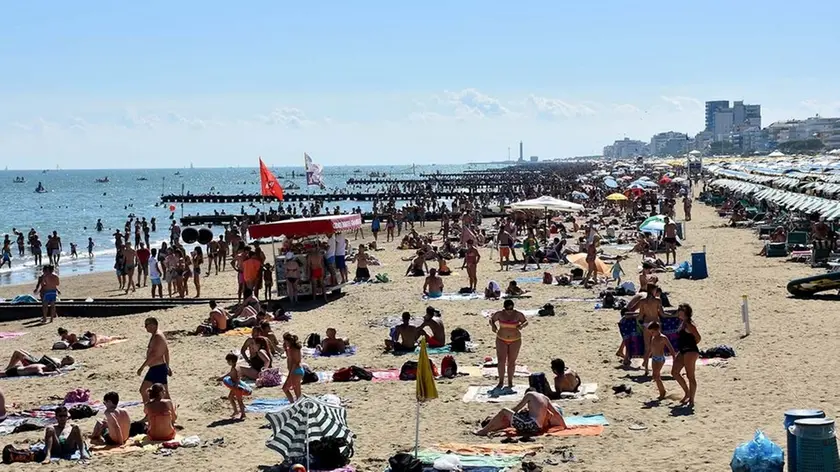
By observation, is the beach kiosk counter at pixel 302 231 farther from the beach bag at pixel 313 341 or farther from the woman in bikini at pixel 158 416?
the woman in bikini at pixel 158 416

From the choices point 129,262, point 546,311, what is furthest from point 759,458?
point 129,262

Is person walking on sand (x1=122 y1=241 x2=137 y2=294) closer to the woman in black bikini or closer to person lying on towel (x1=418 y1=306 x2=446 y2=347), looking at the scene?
person lying on towel (x1=418 y1=306 x2=446 y2=347)

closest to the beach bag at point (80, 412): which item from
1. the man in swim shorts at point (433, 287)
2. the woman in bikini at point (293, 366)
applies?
the woman in bikini at point (293, 366)

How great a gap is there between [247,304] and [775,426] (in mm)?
10606

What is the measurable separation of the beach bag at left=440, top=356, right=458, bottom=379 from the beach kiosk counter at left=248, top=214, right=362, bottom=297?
6.88 meters

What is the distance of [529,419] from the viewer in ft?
31.5

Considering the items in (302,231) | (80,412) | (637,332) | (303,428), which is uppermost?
(302,231)

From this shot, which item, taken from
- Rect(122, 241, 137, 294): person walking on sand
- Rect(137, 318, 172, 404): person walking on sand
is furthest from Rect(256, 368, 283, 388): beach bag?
Rect(122, 241, 137, 294): person walking on sand

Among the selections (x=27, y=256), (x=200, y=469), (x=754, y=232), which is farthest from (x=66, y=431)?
(x=27, y=256)

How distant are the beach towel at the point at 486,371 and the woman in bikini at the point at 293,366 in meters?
2.52

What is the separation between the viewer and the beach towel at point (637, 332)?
12.6 metres

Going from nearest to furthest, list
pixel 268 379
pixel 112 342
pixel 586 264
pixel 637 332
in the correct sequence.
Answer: pixel 268 379 → pixel 637 332 → pixel 112 342 → pixel 586 264

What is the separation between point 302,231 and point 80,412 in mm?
8328

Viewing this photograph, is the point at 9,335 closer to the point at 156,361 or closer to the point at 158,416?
the point at 156,361
